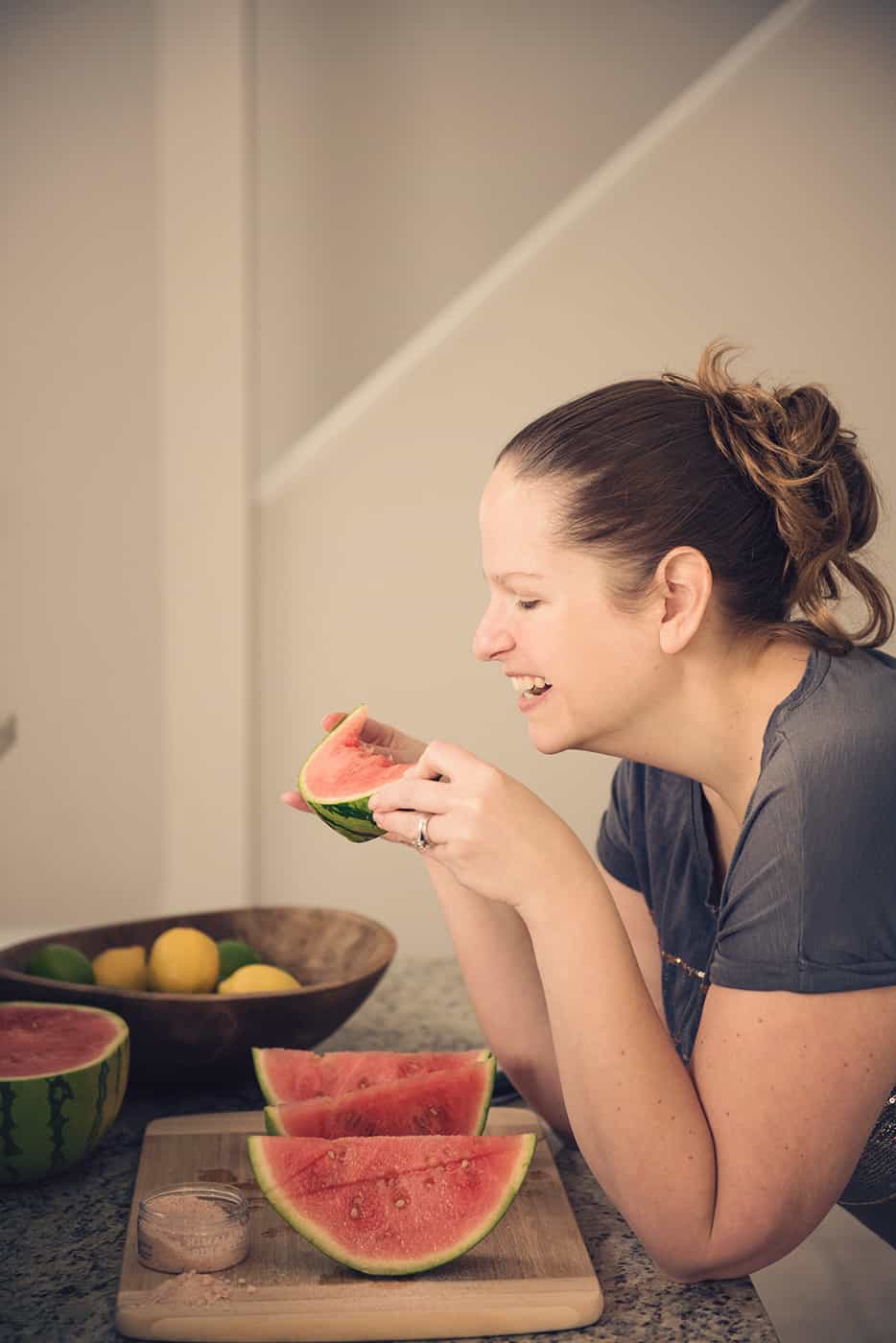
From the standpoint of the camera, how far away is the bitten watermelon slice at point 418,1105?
137 centimetres

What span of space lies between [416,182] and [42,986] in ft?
10.3

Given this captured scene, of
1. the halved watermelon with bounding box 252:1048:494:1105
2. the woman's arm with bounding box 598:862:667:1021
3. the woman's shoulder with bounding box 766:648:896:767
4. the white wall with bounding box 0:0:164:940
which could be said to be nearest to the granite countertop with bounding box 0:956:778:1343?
the halved watermelon with bounding box 252:1048:494:1105

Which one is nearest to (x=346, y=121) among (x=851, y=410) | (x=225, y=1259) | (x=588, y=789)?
(x=851, y=410)

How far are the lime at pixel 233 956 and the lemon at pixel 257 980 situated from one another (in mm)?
62

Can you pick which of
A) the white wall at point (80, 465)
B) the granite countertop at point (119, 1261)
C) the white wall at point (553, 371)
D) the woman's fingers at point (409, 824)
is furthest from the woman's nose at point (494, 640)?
the white wall at point (80, 465)

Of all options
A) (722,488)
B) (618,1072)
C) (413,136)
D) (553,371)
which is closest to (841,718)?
(722,488)

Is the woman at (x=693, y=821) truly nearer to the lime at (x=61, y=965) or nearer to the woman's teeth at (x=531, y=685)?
the woman's teeth at (x=531, y=685)

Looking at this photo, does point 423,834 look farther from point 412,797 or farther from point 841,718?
point 841,718

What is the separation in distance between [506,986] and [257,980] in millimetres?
314

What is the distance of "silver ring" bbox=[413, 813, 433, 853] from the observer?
48.8 inches

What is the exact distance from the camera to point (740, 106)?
3.80 m

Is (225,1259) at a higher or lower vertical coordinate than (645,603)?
lower

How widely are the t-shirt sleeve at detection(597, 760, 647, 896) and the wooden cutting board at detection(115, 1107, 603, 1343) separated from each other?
23.4 inches

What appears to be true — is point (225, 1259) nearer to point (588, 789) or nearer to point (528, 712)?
point (528, 712)
